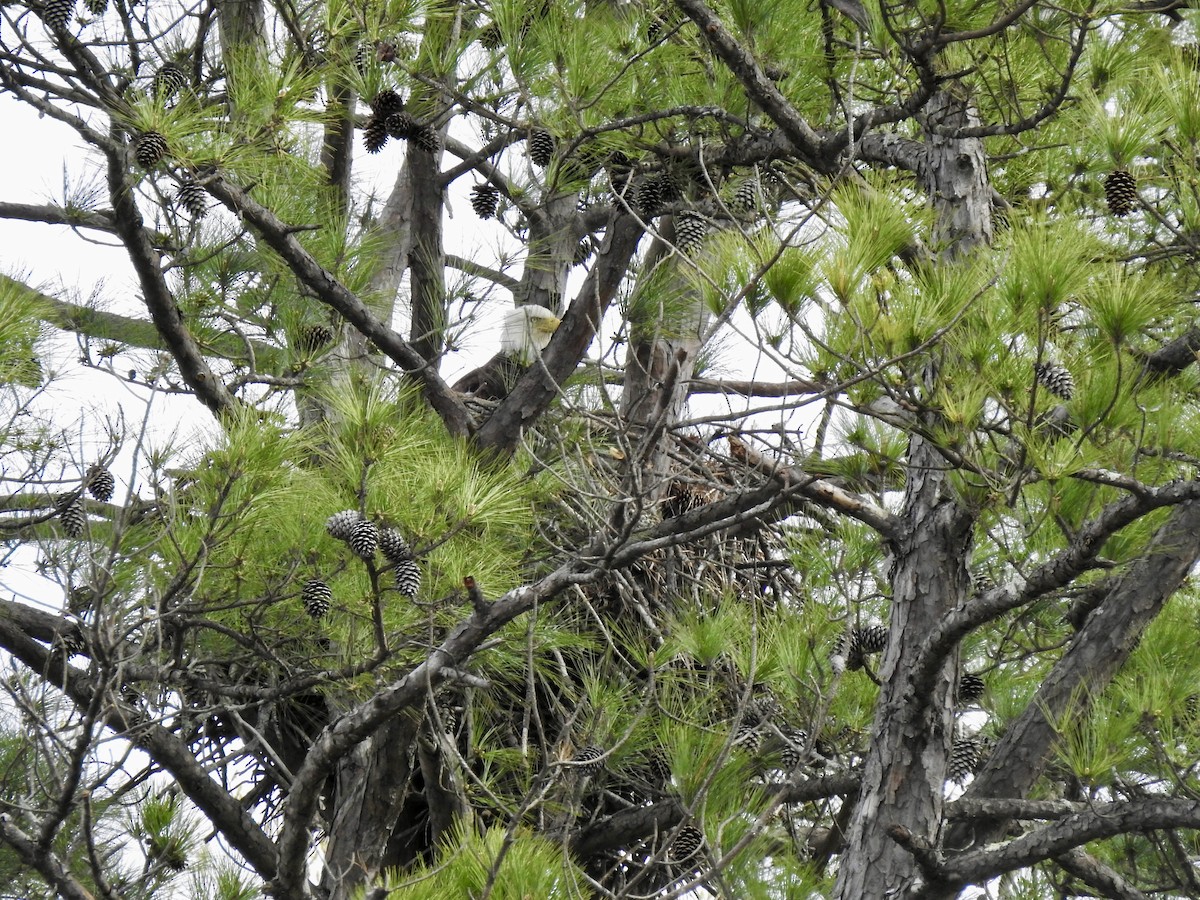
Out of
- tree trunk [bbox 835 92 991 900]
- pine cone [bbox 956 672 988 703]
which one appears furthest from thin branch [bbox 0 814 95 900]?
pine cone [bbox 956 672 988 703]

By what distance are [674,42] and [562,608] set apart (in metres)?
1.42

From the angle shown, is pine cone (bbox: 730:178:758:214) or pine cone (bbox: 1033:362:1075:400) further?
pine cone (bbox: 730:178:758:214)

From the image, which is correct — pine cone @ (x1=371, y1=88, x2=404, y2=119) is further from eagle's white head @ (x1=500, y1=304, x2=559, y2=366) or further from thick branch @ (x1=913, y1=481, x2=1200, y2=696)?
thick branch @ (x1=913, y1=481, x2=1200, y2=696)

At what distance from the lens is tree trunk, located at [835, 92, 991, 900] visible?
210 centimetres

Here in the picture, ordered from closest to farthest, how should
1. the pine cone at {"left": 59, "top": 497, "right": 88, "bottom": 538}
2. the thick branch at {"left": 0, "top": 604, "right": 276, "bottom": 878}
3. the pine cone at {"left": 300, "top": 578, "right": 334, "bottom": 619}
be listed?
the pine cone at {"left": 300, "top": 578, "right": 334, "bottom": 619} → the thick branch at {"left": 0, "top": 604, "right": 276, "bottom": 878} → the pine cone at {"left": 59, "top": 497, "right": 88, "bottom": 538}

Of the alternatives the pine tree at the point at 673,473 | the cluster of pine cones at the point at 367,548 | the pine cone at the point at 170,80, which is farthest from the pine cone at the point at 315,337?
the cluster of pine cones at the point at 367,548

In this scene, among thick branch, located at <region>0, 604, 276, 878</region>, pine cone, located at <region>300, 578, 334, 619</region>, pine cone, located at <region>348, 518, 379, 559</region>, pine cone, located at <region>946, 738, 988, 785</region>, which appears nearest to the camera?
pine cone, located at <region>348, 518, 379, 559</region>

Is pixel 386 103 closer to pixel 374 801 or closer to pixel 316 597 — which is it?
pixel 316 597

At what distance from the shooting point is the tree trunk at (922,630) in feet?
6.90

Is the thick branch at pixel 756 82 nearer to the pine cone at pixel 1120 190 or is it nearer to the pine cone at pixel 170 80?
the pine cone at pixel 1120 190

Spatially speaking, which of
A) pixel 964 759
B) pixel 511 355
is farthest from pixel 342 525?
pixel 511 355

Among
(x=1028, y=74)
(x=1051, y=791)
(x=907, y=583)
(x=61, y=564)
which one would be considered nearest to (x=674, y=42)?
(x=1028, y=74)

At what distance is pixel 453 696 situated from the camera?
3.25 meters

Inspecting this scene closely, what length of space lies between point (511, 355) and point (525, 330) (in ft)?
0.77
